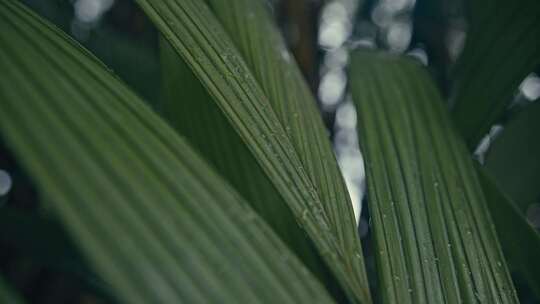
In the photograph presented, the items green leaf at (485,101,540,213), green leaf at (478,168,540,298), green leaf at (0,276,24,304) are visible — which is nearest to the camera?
green leaf at (0,276,24,304)

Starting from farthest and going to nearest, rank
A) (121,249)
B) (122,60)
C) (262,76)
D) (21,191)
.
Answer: (21,191) → (122,60) → (262,76) → (121,249)

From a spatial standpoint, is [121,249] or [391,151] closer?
[121,249]

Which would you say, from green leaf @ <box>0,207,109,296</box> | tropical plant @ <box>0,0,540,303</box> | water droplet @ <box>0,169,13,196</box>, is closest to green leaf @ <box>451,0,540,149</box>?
tropical plant @ <box>0,0,540,303</box>

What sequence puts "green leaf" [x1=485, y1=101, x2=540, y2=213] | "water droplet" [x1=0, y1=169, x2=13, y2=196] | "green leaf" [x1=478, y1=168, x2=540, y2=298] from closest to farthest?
"green leaf" [x1=478, y1=168, x2=540, y2=298] < "green leaf" [x1=485, y1=101, x2=540, y2=213] < "water droplet" [x1=0, y1=169, x2=13, y2=196]

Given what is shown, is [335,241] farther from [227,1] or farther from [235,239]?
[227,1]

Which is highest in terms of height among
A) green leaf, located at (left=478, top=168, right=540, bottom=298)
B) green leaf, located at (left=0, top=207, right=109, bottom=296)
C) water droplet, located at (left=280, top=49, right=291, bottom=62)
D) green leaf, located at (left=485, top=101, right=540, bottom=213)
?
water droplet, located at (left=280, top=49, right=291, bottom=62)

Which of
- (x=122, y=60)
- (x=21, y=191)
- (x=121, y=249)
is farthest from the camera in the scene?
(x=21, y=191)

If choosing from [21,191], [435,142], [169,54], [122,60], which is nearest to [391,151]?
[435,142]

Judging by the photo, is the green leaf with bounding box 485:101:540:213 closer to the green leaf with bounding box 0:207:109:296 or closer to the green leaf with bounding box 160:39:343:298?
the green leaf with bounding box 160:39:343:298
